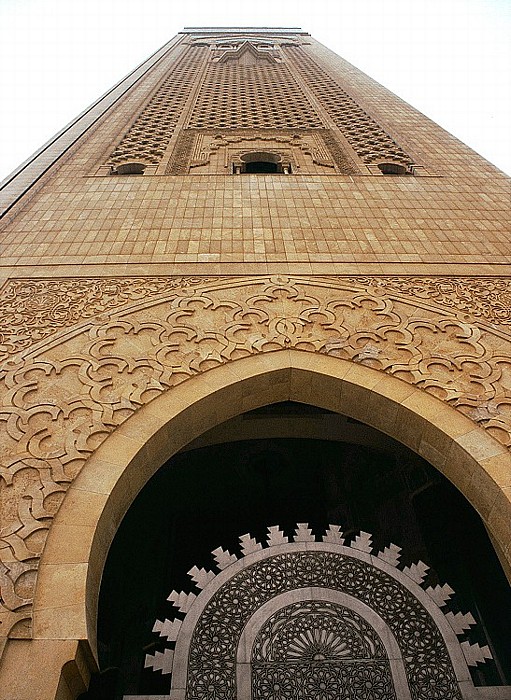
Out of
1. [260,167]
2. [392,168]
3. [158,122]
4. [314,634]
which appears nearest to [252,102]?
[158,122]

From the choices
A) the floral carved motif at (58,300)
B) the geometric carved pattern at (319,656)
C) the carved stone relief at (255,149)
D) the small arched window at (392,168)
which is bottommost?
A: the geometric carved pattern at (319,656)

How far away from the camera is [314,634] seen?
7.09 feet

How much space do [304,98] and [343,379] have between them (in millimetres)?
5463

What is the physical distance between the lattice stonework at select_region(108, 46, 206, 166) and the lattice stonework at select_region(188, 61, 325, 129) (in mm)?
240

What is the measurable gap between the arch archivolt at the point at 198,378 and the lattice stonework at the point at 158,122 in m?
2.30

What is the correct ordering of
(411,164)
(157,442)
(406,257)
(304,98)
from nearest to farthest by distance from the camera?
(157,442), (406,257), (411,164), (304,98)

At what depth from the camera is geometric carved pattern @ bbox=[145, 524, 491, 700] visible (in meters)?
2.04

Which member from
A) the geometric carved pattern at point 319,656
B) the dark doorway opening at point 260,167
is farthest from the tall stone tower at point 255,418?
the dark doorway opening at point 260,167

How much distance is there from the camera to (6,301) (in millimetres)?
3043

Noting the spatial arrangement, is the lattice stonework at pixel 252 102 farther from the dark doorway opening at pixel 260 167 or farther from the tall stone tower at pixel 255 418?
the tall stone tower at pixel 255 418

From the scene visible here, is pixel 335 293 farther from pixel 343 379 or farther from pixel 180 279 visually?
pixel 180 279

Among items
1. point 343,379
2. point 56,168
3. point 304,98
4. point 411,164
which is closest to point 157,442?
point 343,379

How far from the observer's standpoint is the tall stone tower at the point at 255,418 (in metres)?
2.07

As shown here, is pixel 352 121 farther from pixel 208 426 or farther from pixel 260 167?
pixel 208 426
